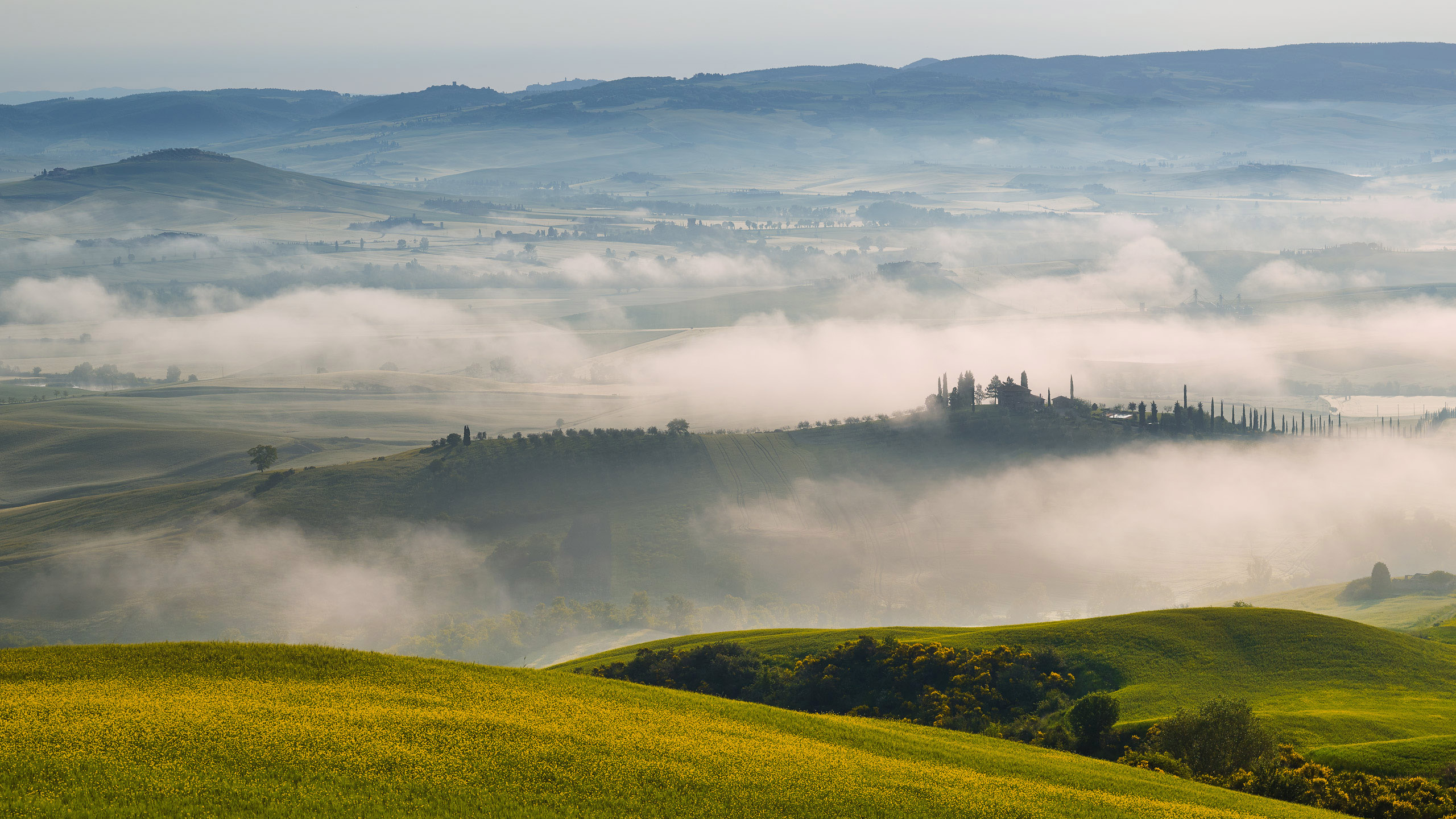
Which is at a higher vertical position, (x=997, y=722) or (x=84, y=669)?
(x=84, y=669)

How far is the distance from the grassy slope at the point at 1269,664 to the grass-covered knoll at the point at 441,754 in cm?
3025


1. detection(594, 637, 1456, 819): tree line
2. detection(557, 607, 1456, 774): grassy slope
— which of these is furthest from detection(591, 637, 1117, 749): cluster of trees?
detection(557, 607, 1456, 774): grassy slope

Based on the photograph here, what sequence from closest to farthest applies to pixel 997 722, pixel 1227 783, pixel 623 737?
pixel 623 737
pixel 1227 783
pixel 997 722

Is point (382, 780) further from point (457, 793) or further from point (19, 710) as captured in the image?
point (19, 710)

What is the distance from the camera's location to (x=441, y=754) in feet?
164

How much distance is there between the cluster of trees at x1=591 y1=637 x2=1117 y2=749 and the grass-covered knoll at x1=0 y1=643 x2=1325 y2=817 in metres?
29.1

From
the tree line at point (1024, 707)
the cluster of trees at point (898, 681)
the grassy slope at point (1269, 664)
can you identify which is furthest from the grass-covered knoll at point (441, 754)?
the grassy slope at point (1269, 664)

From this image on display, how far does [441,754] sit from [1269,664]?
3388 inches

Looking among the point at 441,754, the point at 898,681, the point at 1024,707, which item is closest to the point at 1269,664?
the point at 1024,707

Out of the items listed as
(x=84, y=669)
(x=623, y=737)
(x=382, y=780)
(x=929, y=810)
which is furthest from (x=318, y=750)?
(x=929, y=810)

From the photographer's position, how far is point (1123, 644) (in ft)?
375

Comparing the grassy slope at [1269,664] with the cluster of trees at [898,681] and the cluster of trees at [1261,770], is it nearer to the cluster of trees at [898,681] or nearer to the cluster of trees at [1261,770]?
the cluster of trees at [1261,770]

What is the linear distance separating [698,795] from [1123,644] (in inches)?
3063

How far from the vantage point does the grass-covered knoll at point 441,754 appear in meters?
45.2
